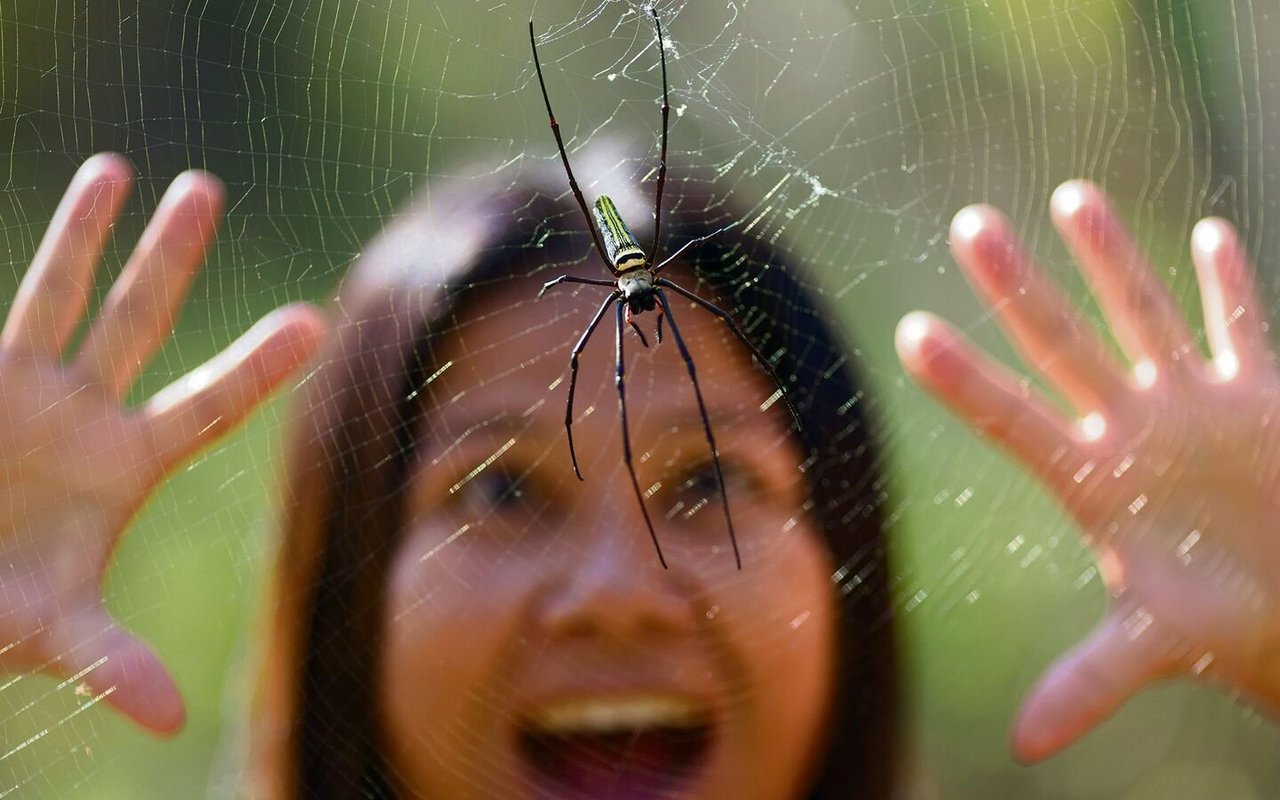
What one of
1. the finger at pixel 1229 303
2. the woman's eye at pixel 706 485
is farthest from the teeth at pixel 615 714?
the finger at pixel 1229 303

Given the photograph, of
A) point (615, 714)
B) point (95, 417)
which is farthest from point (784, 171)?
point (95, 417)

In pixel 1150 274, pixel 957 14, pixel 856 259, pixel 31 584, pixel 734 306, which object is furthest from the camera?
pixel 856 259

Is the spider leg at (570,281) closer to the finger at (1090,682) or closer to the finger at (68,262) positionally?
the finger at (68,262)

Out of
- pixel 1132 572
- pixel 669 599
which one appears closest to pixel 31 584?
pixel 669 599

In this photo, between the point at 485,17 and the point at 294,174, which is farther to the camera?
the point at 294,174

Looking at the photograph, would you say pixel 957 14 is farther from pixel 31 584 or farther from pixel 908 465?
pixel 31 584

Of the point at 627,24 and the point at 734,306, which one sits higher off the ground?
the point at 627,24

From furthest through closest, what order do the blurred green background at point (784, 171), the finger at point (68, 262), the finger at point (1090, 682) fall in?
the blurred green background at point (784, 171)
the finger at point (1090, 682)
the finger at point (68, 262)

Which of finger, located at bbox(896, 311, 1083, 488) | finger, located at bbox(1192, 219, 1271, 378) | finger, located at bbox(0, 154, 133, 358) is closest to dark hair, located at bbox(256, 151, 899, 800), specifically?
finger, located at bbox(896, 311, 1083, 488)

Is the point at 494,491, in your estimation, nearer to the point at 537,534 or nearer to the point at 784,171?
the point at 537,534
